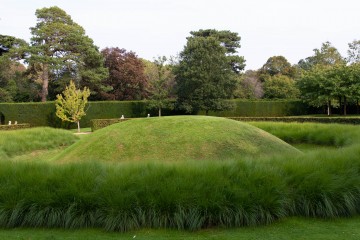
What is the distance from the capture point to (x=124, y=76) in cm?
4300

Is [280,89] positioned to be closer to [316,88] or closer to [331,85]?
[316,88]

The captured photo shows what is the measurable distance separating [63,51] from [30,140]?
90.4 feet

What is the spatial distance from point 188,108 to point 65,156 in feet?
80.2

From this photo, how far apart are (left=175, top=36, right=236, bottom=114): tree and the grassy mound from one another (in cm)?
1890

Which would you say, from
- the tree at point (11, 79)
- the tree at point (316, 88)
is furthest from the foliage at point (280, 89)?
the tree at point (11, 79)

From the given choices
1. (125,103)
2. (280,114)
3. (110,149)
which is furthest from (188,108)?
(110,149)

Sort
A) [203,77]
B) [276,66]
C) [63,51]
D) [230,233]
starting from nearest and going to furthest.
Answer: [230,233] < [203,77] < [63,51] < [276,66]

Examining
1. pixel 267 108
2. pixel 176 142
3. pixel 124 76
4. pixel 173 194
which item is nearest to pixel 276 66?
pixel 267 108

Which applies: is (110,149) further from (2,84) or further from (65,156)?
(2,84)

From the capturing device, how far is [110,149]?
9203 millimetres

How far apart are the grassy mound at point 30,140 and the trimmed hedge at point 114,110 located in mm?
16161

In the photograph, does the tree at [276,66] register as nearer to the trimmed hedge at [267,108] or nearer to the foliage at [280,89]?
the foliage at [280,89]

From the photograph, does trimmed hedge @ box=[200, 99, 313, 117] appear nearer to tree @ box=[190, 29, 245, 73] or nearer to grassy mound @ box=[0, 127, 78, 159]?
tree @ box=[190, 29, 245, 73]

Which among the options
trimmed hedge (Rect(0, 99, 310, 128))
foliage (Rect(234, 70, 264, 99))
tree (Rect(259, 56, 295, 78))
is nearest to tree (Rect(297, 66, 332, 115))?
trimmed hedge (Rect(0, 99, 310, 128))
